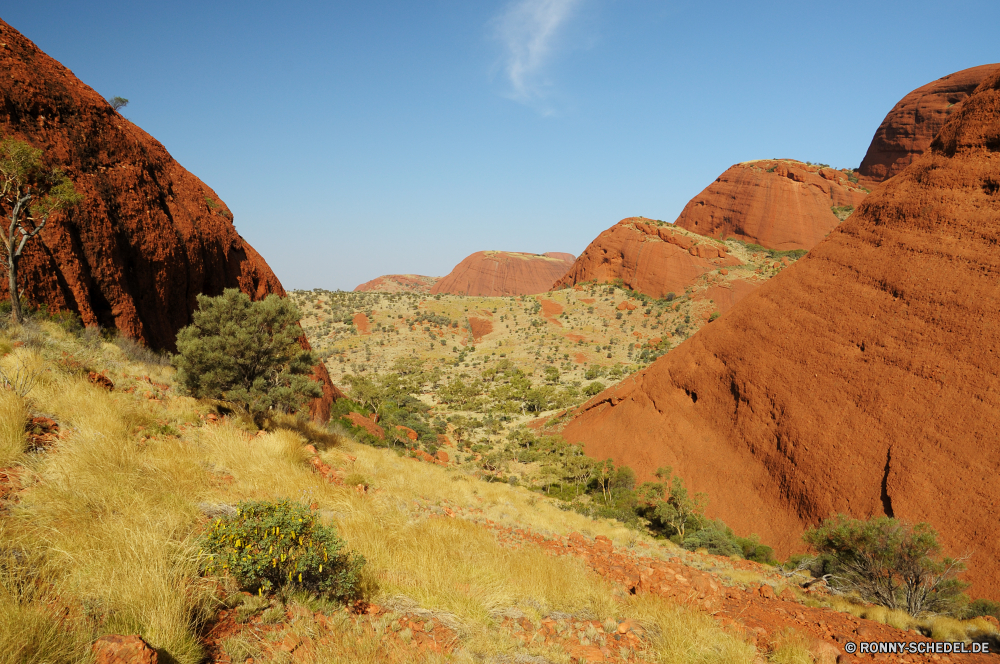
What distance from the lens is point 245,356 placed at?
10031 mm

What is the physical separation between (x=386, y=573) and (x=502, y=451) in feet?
58.4

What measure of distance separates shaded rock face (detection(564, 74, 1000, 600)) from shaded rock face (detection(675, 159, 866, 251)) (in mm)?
54951

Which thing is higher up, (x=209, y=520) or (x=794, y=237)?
(x=794, y=237)

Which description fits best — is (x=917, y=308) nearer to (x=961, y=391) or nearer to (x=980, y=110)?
(x=961, y=391)

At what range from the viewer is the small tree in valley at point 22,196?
28.4ft

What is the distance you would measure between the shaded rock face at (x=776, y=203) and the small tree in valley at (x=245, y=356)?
71303 mm

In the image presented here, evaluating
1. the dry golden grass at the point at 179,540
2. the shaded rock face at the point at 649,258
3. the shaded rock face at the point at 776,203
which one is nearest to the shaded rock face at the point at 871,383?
the dry golden grass at the point at 179,540

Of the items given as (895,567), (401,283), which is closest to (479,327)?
(895,567)

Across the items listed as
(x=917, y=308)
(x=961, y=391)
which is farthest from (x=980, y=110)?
(x=961, y=391)

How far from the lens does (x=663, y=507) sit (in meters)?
14.7

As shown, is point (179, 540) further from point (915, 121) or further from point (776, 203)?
point (915, 121)

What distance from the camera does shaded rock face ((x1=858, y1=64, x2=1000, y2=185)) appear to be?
195 feet

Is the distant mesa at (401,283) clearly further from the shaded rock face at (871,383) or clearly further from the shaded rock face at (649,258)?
the shaded rock face at (871,383)

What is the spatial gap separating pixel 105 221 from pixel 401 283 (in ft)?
521
